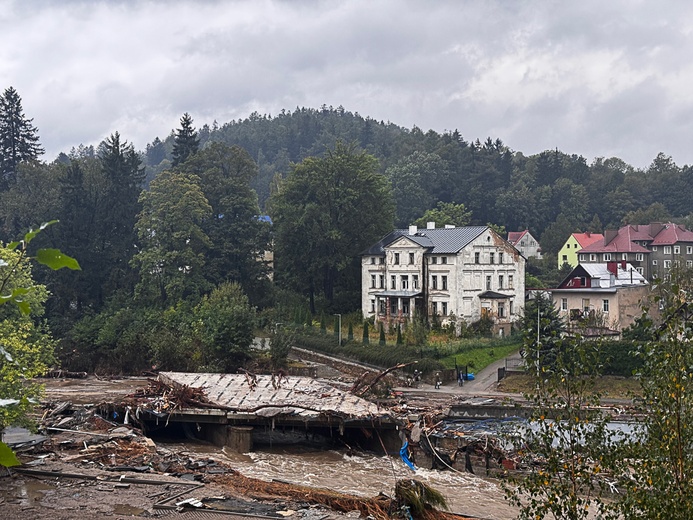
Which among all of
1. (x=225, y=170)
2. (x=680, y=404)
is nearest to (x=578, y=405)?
(x=680, y=404)

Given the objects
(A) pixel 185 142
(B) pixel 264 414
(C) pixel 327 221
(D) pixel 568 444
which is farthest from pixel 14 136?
(D) pixel 568 444

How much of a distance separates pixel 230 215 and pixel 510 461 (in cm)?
4688

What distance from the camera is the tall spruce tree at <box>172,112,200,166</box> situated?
84.4 m

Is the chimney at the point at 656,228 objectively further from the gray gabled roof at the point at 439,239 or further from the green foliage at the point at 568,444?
the green foliage at the point at 568,444

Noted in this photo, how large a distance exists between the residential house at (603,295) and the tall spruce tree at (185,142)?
41012mm

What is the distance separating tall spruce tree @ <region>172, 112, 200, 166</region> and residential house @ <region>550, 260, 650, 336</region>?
41.0m

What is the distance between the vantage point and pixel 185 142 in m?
85.0

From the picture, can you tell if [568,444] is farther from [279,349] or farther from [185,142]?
[185,142]

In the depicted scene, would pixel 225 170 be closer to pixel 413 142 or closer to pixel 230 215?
pixel 230 215

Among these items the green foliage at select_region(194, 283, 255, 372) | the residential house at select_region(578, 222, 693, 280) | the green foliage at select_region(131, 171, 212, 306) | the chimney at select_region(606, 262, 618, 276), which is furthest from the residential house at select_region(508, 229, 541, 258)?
the green foliage at select_region(194, 283, 255, 372)

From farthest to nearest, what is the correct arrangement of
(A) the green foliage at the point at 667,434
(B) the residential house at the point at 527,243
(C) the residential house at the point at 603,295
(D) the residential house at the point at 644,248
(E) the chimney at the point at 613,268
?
(B) the residential house at the point at 527,243 → (D) the residential house at the point at 644,248 → (E) the chimney at the point at 613,268 → (C) the residential house at the point at 603,295 → (A) the green foliage at the point at 667,434

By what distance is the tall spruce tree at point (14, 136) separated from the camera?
86938mm

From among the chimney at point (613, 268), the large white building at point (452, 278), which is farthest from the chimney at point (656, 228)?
the large white building at point (452, 278)

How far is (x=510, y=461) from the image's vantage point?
33688 millimetres
